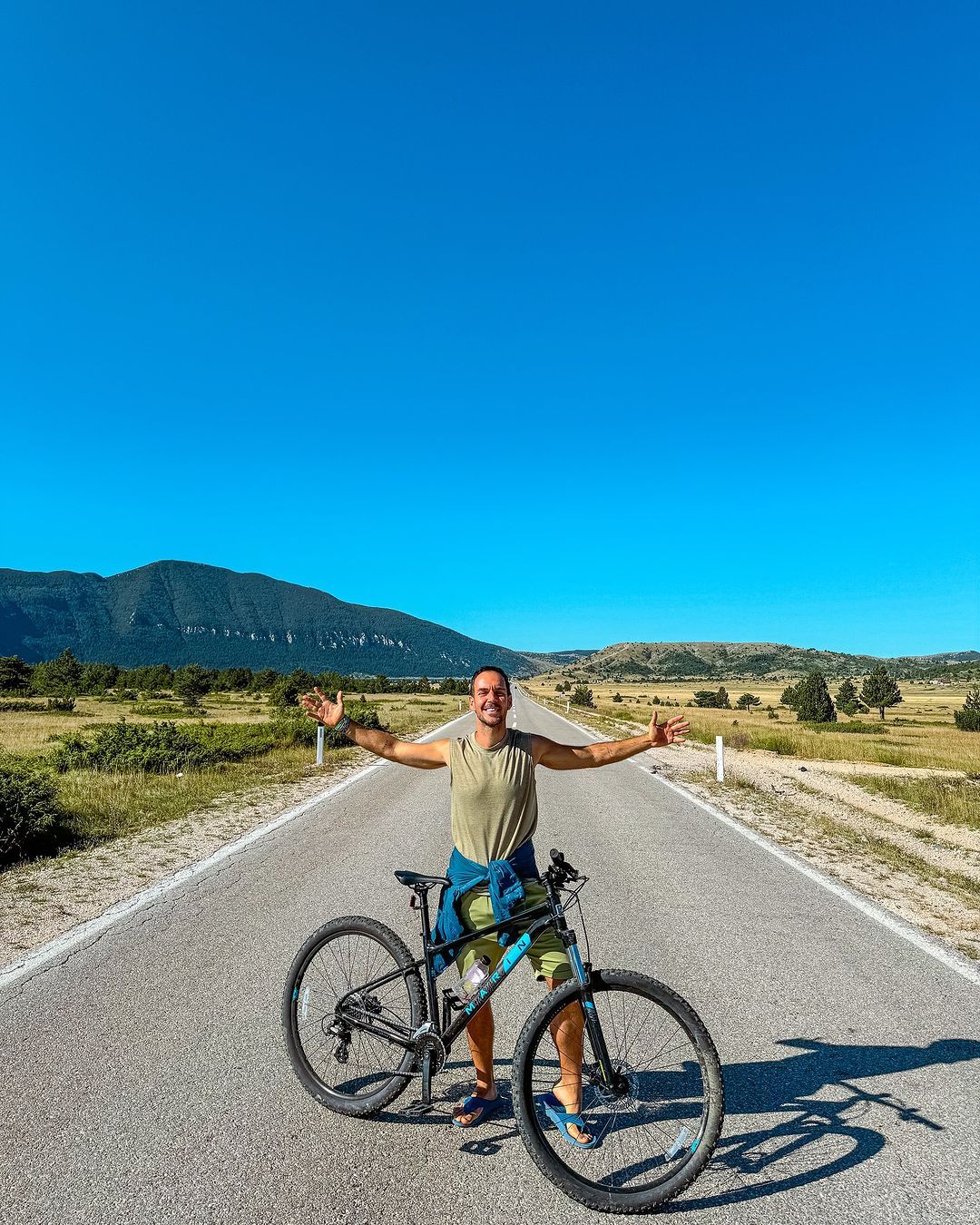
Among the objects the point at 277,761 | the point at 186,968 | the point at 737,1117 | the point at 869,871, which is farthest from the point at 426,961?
the point at 277,761

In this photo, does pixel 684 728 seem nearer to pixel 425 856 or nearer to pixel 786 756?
pixel 425 856

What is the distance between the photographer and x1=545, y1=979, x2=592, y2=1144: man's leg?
3.26 metres

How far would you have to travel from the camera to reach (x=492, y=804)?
3553 millimetres

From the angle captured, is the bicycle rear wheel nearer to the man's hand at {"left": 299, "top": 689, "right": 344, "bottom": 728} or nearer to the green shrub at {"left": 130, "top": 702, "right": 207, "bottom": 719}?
the man's hand at {"left": 299, "top": 689, "right": 344, "bottom": 728}

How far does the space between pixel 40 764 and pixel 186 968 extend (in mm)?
13381

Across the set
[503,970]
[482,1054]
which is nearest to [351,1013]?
[482,1054]

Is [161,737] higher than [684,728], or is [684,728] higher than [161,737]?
[684,728]

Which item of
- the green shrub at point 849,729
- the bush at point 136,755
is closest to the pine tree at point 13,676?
the bush at point 136,755

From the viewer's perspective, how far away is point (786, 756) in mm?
25297

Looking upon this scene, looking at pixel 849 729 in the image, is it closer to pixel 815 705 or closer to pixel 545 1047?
pixel 815 705

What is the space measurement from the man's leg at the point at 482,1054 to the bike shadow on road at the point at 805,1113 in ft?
3.03

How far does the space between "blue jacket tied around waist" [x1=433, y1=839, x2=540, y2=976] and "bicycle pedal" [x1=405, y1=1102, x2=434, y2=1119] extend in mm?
581

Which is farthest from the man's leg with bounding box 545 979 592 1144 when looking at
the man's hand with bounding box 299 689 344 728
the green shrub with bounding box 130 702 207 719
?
the green shrub with bounding box 130 702 207 719

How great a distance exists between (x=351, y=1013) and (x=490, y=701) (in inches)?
69.3
